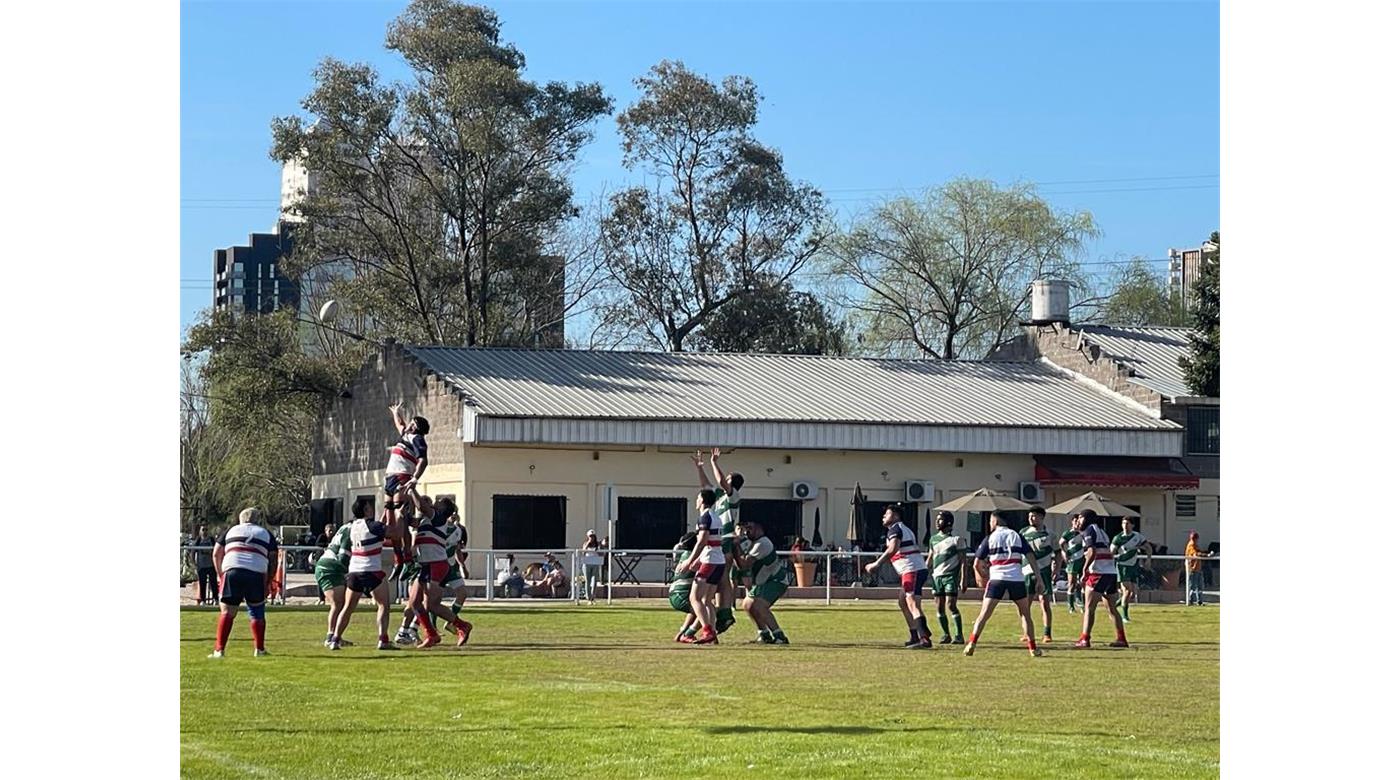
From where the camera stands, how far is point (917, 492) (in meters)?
46.6

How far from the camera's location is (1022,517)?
46719 millimetres

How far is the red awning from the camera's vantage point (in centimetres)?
4723

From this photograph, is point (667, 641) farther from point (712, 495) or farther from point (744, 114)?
point (744, 114)

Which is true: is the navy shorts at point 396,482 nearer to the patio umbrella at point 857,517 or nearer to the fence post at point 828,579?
the fence post at point 828,579

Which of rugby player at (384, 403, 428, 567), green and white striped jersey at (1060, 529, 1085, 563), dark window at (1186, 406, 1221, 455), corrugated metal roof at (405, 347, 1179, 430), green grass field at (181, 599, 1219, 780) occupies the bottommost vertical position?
green grass field at (181, 599, 1219, 780)

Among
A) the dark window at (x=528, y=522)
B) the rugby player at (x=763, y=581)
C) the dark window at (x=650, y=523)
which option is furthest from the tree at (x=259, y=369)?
the rugby player at (x=763, y=581)

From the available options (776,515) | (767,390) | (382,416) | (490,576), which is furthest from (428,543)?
(767,390)

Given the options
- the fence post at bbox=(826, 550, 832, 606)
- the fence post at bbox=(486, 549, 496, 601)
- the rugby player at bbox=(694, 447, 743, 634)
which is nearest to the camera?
the rugby player at bbox=(694, 447, 743, 634)

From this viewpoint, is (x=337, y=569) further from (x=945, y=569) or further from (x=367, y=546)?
(x=945, y=569)

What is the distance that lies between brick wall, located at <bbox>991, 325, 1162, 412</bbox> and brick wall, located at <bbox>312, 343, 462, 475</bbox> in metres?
17.6

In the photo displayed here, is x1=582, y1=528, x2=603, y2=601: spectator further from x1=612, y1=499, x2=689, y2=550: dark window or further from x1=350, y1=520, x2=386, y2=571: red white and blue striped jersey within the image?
x1=350, y1=520, x2=386, y2=571: red white and blue striped jersey

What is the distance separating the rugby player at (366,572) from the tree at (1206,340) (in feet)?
104

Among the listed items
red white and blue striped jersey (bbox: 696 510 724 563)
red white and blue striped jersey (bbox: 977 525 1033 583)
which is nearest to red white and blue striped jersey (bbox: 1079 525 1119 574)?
red white and blue striped jersey (bbox: 977 525 1033 583)
